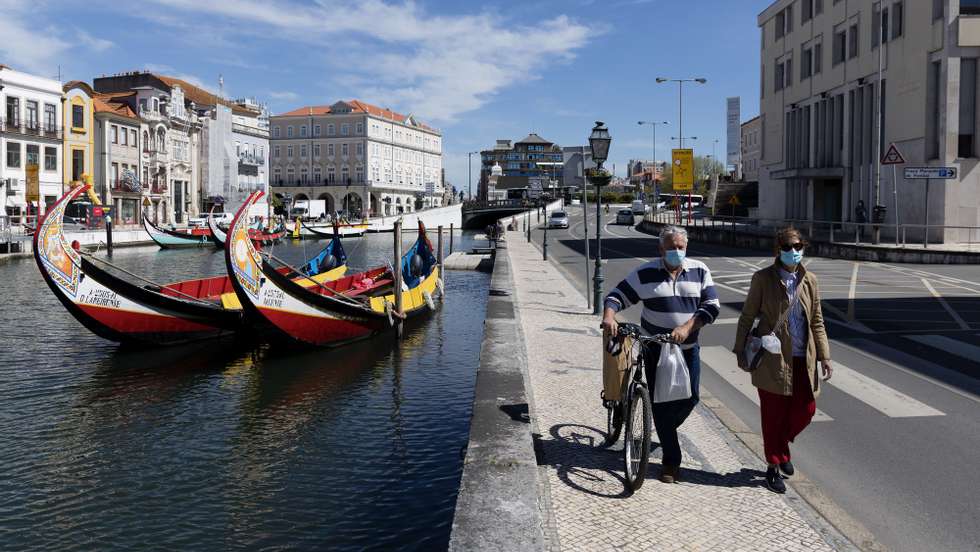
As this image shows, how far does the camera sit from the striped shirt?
20.9 ft

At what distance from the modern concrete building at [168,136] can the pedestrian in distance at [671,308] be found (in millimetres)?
74019

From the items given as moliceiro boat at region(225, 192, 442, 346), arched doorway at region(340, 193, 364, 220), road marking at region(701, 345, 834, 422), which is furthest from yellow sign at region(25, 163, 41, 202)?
arched doorway at region(340, 193, 364, 220)

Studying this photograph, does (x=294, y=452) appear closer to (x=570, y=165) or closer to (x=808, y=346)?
(x=808, y=346)

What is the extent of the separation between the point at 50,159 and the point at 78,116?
4.79m

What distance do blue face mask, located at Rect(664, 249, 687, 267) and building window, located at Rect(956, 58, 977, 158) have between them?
106 feet

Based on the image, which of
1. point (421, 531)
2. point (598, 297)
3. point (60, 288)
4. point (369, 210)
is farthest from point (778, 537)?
point (369, 210)

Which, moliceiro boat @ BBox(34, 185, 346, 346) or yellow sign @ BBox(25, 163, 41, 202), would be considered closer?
moliceiro boat @ BBox(34, 185, 346, 346)

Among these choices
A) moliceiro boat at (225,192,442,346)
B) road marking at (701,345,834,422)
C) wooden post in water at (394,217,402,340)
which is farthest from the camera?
wooden post in water at (394,217,402,340)

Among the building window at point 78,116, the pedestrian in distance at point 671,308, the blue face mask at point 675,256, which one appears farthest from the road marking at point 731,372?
the building window at point 78,116

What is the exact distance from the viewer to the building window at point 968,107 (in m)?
32.8

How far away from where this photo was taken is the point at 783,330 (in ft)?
20.4

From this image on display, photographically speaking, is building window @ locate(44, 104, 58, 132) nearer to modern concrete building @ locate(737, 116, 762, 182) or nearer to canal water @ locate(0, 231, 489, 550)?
canal water @ locate(0, 231, 489, 550)

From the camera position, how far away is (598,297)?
17.7m

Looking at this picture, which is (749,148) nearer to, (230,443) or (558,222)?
(558,222)
